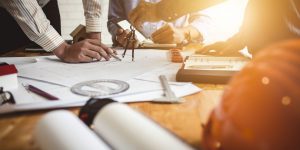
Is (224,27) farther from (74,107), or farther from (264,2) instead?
(74,107)

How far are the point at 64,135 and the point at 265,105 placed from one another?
0.23 m

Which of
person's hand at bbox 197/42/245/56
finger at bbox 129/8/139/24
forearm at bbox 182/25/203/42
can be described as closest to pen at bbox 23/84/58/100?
finger at bbox 129/8/139/24

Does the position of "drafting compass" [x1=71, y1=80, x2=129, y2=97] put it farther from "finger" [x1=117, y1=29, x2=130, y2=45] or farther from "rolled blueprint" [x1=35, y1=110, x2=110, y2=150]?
"finger" [x1=117, y1=29, x2=130, y2=45]

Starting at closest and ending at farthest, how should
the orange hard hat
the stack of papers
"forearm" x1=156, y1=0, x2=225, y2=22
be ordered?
the orange hard hat → the stack of papers → "forearm" x1=156, y1=0, x2=225, y2=22

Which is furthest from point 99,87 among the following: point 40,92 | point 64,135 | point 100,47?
point 100,47

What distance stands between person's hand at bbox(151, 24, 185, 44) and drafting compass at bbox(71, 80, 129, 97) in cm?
85

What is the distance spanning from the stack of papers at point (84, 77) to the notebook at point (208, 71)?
0.04 m

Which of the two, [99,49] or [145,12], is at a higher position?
[145,12]

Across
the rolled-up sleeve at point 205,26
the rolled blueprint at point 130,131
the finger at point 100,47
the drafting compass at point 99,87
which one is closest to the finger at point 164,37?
the rolled-up sleeve at point 205,26

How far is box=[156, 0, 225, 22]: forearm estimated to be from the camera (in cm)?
101

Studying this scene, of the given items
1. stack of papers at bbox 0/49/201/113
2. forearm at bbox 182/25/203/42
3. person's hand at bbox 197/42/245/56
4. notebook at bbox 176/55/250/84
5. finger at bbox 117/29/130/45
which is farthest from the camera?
forearm at bbox 182/25/203/42

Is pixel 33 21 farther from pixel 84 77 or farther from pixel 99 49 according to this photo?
pixel 84 77

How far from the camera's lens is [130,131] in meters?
0.36

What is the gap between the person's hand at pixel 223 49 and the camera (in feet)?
3.65
